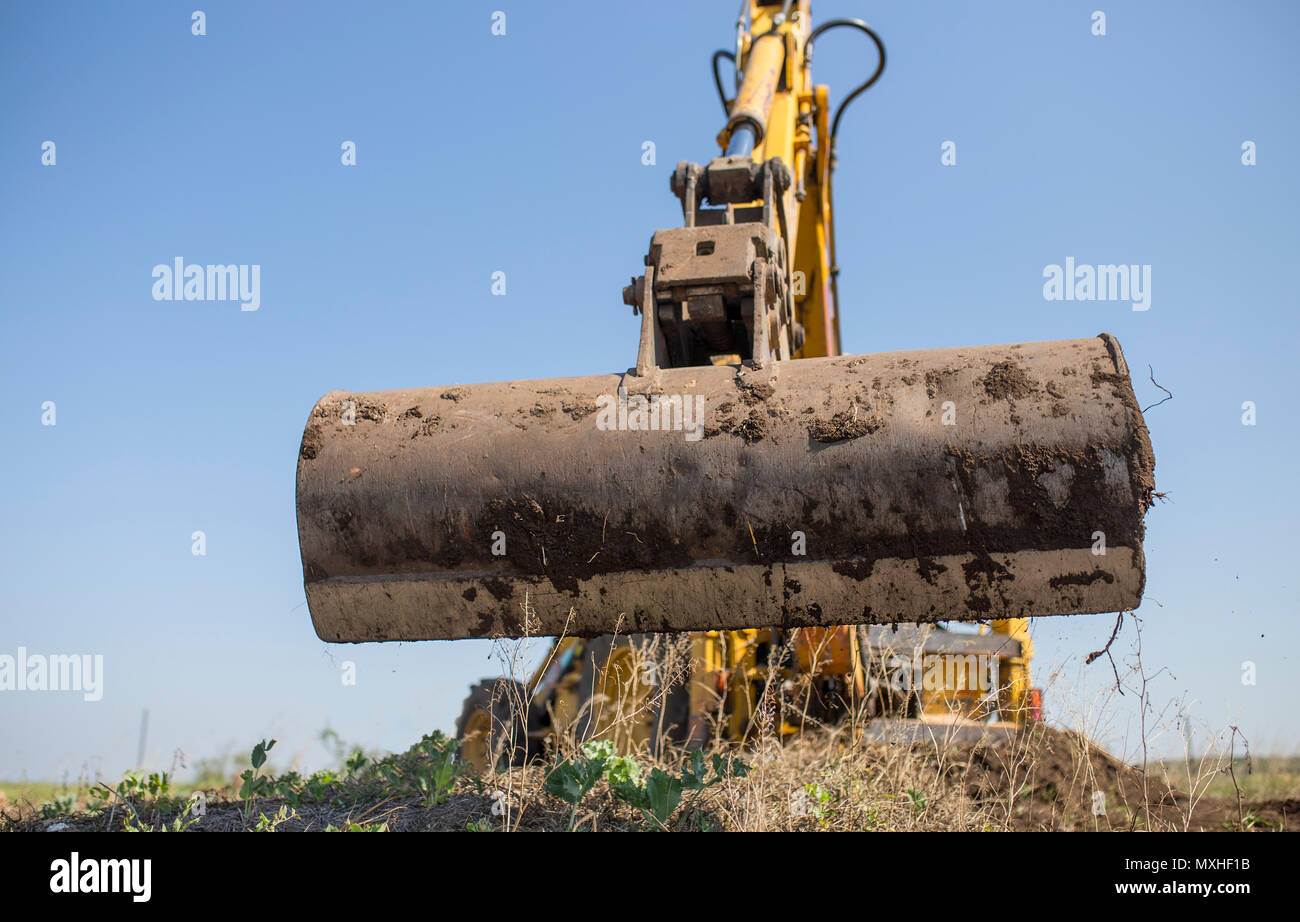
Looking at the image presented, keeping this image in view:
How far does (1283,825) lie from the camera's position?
4.69 m

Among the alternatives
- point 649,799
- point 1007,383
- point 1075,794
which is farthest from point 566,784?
point 1075,794

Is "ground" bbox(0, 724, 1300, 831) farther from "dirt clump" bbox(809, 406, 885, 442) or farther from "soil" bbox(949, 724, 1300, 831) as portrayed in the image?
"dirt clump" bbox(809, 406, 885, 442)

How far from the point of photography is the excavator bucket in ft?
8.64

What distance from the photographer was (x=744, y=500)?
276 centimetres

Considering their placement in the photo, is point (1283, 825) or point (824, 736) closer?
point (1283, 825)

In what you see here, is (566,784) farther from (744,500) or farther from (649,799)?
(744,500)

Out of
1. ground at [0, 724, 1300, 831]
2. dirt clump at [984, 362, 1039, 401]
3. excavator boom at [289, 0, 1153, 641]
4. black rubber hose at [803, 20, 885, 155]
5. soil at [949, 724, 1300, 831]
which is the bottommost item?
soil at [949, 724, 1300, 831]

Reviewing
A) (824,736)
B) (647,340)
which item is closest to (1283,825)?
(824,736)

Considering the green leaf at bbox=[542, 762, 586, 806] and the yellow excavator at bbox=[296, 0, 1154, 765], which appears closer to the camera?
the yellow excavator at bbox=[296, 0, 1154, 765]

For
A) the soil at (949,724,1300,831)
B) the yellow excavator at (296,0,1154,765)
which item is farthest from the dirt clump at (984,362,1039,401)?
the soil at (949,724,1300,831)

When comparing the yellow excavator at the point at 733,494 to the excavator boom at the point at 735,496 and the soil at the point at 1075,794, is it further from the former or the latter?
the soil at the point at 1075,794
